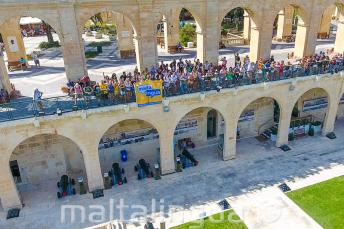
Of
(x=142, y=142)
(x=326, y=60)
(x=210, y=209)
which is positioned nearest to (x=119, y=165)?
(x=142, y=142)

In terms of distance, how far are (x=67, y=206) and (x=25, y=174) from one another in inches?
183

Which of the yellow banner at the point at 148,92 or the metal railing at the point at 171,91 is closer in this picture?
the metal railing at the point at 171,91

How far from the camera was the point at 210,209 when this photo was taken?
915 inches

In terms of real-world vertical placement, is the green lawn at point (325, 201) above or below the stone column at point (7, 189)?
below

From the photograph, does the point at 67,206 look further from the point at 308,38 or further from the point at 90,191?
the point at 308,38

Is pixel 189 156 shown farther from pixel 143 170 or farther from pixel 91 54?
pixel 91 54

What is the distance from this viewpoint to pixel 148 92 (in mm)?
23109

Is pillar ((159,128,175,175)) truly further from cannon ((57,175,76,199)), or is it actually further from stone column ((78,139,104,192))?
cannon ((57,175,76,199))

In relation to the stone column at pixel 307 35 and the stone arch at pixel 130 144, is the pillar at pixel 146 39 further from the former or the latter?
the stone column at pixel 307 35

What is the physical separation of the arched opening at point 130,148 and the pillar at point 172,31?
12.1 meters

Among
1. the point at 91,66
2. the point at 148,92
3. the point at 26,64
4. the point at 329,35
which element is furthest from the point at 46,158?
the point at 329,35

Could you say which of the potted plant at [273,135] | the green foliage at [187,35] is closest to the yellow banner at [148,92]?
the potted plant at [273,135]

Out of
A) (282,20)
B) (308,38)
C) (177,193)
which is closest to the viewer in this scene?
(177,193)

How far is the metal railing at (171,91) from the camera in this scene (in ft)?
71.0
